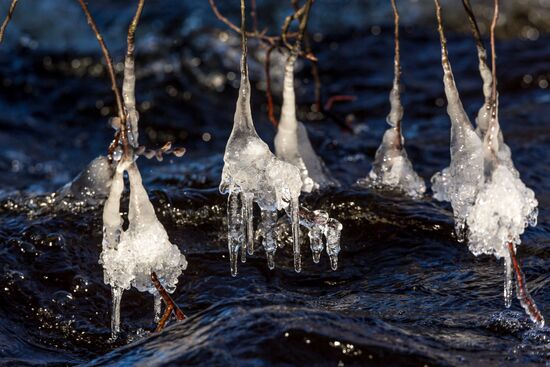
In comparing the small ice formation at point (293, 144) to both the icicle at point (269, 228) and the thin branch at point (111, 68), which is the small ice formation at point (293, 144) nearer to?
the icicle at point (269, 228)

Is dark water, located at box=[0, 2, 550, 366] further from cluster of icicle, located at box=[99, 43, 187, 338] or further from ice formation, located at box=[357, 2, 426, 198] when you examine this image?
cluster of icicle, located at box=[99, 43, 187, 338]

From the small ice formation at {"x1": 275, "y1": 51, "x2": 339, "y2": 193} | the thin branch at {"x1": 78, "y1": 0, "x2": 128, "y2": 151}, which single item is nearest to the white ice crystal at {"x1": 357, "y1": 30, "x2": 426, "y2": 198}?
the small ice formation at {"x1": 275, "y1": 51, "x2": 339, "y2": 193}

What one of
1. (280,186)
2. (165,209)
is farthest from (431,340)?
(165,209)

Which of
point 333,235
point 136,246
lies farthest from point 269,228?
point 136,246

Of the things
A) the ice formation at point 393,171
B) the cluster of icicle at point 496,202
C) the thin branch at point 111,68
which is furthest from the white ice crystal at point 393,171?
the thin branch at point 111,68

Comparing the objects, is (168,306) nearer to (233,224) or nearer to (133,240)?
(133,240)

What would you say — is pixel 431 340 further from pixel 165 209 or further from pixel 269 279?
pixel 165 209
